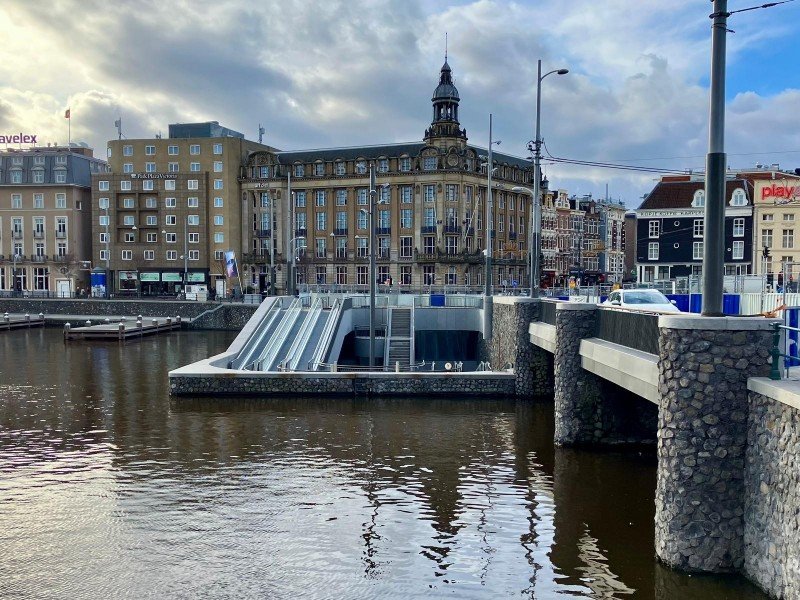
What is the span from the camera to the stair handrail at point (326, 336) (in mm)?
36928

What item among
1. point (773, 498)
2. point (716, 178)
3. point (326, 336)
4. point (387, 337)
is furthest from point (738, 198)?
point (773, 498)

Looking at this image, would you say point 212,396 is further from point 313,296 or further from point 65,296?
point 65,296

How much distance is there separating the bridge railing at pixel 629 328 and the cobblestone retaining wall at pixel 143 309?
5217 centimetres

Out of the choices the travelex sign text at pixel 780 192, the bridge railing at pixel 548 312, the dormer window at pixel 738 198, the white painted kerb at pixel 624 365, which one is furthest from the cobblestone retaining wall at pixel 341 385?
the dormer window at pixel 738 198

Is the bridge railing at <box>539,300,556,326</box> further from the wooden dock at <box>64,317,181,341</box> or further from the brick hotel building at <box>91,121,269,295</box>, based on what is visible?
the brick hotel building at <box>91,121,269,295</box>

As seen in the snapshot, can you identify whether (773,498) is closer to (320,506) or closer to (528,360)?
(320,506)

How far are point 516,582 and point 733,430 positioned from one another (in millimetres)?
4783

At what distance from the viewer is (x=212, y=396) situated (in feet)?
106

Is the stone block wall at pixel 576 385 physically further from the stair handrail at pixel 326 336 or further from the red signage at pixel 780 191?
the red signage at pixel 780 191

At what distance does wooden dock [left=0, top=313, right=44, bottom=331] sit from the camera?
223 ft

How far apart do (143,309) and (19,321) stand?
11605mm

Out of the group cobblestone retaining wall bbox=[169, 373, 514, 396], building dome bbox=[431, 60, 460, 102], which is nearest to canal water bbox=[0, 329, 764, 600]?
cobblestone retaining wall bbox=[169, 373, 514, 396]

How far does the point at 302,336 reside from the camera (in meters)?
40.7

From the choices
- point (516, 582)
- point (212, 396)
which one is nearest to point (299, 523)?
point (516, 582)
